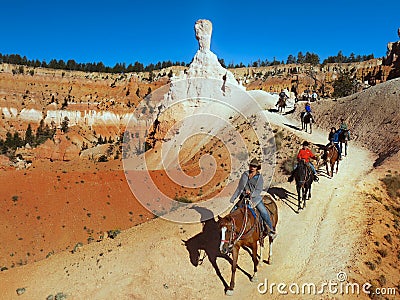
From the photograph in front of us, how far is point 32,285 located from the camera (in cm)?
1207

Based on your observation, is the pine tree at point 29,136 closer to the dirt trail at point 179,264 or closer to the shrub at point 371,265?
the dirt trail at point 179,264

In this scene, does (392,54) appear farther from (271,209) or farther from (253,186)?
(253,186)

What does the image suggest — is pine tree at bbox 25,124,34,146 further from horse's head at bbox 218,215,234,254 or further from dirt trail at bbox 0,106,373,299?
horse's head at bbox 218,215,234,254

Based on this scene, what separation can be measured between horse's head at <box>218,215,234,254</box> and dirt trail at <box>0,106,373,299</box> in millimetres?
2147

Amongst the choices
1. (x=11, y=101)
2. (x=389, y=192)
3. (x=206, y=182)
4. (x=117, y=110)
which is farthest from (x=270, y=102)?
(x=11, y=101)

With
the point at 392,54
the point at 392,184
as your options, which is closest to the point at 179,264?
the point at 392,184

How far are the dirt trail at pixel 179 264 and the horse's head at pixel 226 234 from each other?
215 cm

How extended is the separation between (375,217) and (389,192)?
11.5 ft

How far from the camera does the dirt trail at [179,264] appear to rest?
10773 mm

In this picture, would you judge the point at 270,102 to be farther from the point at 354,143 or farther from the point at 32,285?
the point at 32,285

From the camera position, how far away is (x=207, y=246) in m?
12.4

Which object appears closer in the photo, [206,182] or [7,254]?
[7,254]

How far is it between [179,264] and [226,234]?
3.32 metres

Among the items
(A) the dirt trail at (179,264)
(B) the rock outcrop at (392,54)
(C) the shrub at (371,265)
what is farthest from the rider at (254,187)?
(B) the rock outcrop at (392,54)
